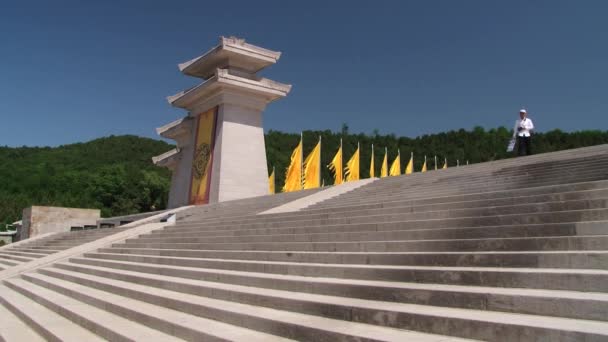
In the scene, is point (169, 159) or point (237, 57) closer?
point (237, 57)

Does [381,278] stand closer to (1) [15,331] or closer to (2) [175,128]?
(1) [15,331]

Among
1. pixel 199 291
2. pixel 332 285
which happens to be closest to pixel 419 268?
pixel 332 285

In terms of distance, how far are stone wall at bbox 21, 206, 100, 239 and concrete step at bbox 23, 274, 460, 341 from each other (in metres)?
15.8

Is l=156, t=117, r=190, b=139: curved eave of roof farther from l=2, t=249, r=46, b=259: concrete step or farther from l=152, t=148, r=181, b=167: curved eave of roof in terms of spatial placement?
l=2, t=249, r=46, b=259: concrete step

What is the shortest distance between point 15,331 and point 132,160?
59.7 meters

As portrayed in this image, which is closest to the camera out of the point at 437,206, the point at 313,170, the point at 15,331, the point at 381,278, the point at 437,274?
the point at 437,274

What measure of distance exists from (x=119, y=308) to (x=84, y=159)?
58.5 m

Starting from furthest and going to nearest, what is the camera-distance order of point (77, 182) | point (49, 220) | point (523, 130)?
point (77, 182) < point (49, 220) < point (523, 130)

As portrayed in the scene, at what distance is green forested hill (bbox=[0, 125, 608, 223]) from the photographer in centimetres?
4922

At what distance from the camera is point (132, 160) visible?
62312 mm

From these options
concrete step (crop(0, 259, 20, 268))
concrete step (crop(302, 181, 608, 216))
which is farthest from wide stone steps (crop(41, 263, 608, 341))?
concrete step (crop(0, 259, 20, 268))

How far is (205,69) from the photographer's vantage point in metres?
21.8

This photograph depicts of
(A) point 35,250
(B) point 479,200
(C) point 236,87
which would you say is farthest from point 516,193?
(C) point 236,87

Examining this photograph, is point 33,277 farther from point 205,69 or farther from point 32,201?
point 32,201
